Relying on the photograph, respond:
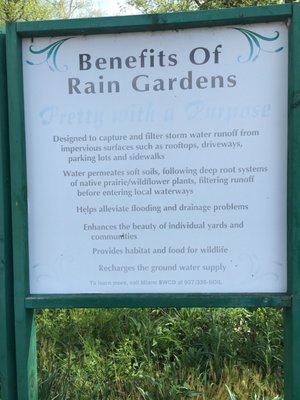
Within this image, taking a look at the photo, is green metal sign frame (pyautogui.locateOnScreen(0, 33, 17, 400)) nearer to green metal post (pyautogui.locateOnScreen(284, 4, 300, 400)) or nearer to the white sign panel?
the white sign panel

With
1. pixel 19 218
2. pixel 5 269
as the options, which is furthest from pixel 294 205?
pixel 5 269

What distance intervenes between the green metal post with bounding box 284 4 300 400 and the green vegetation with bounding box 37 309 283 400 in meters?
0.65

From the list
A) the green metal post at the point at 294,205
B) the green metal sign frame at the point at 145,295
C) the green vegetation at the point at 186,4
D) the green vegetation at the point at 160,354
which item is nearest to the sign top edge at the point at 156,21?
the green metal sign frame at the point at 145,295

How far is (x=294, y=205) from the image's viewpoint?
2361 millimetres

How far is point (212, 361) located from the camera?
3.66m

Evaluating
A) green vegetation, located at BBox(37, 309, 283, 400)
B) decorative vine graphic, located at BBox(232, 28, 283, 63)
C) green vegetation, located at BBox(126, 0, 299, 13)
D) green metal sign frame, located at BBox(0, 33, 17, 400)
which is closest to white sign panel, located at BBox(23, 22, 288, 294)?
decorative vine graphic, located at BBox(232, 28, 283, 63)

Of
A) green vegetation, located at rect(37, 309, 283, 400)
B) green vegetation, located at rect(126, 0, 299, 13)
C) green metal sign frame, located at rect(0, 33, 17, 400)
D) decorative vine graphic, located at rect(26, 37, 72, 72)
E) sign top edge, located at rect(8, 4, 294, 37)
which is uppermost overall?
green vegetation, located at rect(126, 0, 299, 13)

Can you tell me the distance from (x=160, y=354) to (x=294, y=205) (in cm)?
195

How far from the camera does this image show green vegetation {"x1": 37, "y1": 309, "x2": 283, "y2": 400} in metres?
3.28

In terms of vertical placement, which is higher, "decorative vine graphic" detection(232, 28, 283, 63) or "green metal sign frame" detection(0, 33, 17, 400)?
"decorative vine graphic" detection(232, 28, 283, 63)

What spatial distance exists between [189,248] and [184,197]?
9.4 inches

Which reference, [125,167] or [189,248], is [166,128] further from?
[189,248]

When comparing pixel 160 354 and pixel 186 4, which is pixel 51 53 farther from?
pixel 186 4

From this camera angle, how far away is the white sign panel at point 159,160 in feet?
7.83
